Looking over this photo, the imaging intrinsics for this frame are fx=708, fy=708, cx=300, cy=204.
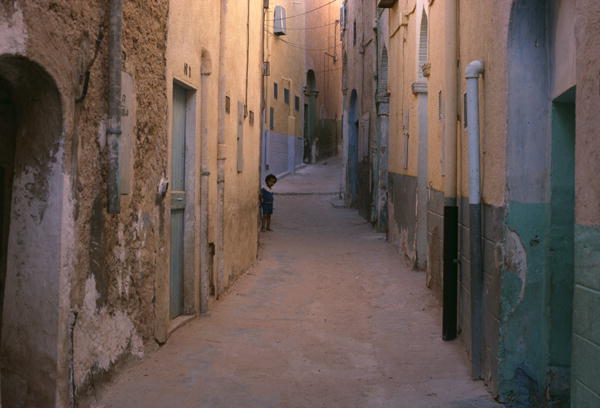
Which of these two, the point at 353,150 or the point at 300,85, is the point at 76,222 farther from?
the point at 300,85

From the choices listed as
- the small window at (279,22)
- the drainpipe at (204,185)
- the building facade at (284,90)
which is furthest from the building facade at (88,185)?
the small window at (279,22)

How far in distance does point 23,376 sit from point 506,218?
125 inches

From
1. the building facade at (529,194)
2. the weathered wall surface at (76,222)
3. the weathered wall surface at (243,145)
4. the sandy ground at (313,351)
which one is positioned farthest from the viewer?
the weathered wall surface at (243,145)

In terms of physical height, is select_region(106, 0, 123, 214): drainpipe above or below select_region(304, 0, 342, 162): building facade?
below

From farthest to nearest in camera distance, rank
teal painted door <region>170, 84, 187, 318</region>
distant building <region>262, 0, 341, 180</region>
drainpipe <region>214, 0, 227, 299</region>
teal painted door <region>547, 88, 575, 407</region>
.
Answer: distant building <region>262, 0, 341, 180</region>
drainpipe <region>214, 0, 227, 299</region>
teal painted door <region>170, 84, 187, 318</region>
teal painted door <region>547, 88, 575, 407</region>

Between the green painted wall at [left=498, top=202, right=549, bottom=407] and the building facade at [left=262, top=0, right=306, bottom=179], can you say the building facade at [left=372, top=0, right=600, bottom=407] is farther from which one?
the building facade at [left=262, top=0, right=306, bottom=179]

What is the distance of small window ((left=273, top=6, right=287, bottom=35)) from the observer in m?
32.1

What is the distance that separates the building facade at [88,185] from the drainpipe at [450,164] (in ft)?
8.46

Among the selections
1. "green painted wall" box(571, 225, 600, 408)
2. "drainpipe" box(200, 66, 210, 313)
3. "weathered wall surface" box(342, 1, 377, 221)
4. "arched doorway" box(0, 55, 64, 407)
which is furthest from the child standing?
"green painted wall" box(571, 225, 600, 408)

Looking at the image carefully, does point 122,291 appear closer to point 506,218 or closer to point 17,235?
point 17,235

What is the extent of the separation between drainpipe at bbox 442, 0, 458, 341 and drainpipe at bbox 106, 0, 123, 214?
10.4 ft

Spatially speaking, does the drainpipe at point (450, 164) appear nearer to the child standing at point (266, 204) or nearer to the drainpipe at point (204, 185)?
the drainpipe at point (204, 185)

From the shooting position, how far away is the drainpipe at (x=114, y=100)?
481cm

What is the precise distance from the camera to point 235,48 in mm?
9922
